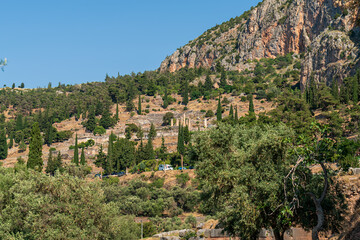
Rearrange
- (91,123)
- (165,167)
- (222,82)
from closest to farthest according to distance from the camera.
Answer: (165,167), (91,123), (222,82)

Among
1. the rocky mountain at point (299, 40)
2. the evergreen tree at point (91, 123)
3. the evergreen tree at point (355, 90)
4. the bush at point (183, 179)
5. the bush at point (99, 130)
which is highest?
the rocky mountain at point (299, 40)

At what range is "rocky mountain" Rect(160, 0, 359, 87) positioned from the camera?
4464 inches

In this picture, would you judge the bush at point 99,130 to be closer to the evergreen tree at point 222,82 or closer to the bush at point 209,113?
the bush at point 209,113

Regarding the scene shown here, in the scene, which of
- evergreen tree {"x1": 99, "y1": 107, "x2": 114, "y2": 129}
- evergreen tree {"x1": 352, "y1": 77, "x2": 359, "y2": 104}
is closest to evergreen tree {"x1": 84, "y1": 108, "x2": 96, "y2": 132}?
evergreen tree {"x1": 99, "y1": 107, "x2": 114, "y2": 129}

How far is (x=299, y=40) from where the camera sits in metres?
163

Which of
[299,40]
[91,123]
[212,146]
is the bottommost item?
[212,146]

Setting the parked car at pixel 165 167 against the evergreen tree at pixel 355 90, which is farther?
the parked car at pixel 165 167

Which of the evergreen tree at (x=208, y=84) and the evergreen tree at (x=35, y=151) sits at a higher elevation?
the evergreen tree at (x=208, y=84)

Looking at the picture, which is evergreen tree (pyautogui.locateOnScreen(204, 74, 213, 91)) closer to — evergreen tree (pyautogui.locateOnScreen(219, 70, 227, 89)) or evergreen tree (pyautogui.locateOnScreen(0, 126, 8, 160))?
evergreen tree (pyautogui.locateOnScreen(219, 70, 227, 89))

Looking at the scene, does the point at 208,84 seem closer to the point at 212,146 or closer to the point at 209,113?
the point at 209,113

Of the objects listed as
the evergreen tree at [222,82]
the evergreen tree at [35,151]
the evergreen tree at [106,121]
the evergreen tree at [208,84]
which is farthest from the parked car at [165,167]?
the evergreen tree at [222,82]

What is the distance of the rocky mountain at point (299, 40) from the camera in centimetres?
11338

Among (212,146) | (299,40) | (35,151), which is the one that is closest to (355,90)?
(35,151)

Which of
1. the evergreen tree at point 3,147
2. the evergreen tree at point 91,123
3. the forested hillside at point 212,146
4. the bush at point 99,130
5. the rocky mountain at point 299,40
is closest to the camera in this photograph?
the forested hillside at point 212,146
